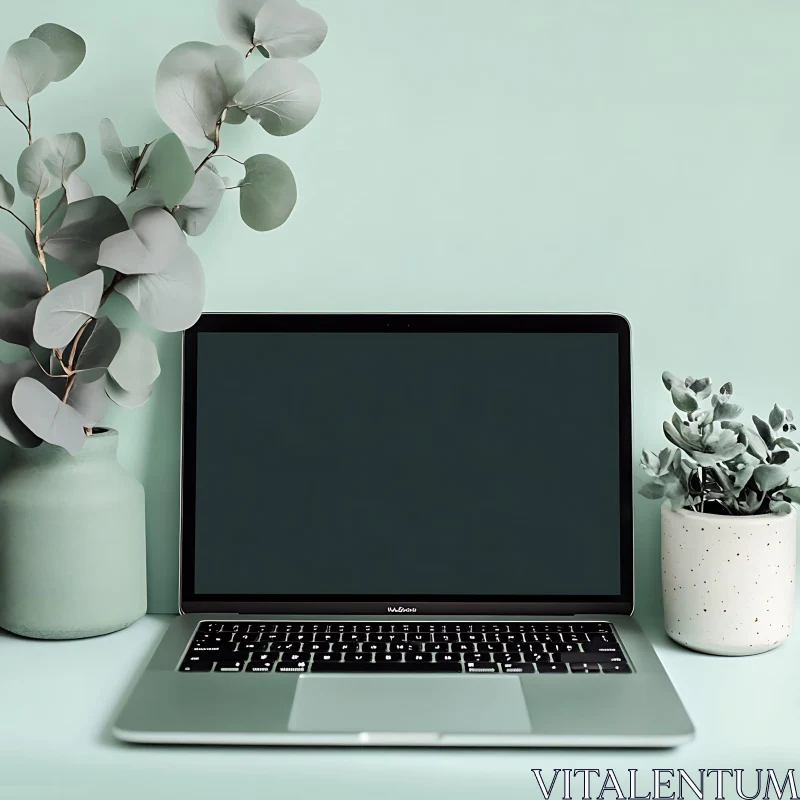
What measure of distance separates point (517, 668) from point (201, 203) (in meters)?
0.58

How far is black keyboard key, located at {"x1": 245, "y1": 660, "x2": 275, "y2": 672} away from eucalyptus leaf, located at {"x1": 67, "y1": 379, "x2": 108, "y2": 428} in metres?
0.29

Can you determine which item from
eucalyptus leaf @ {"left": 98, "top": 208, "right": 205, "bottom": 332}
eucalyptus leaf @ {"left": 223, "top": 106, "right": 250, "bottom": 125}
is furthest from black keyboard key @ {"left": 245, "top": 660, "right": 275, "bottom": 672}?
eucalyptus leaf @ {"left": 223, "top": 106, "right": 250, "bottom": 125}

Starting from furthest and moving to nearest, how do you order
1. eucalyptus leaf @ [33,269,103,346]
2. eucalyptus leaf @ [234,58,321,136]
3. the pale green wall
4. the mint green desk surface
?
the pale green wall
eucalyptus leaf @ [234,58,321,136]
eucalyptus leaf @ [33,269,103,346]
the mint green desk surface

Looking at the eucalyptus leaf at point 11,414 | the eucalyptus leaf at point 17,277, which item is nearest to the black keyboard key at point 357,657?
the eucalyptus leaf at point 11,414

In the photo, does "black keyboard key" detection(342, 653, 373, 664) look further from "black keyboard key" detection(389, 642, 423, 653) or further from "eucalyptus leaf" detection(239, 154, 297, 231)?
"eucalyptus leaf" detection(239, 154, 297, 231)

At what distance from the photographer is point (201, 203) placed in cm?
88

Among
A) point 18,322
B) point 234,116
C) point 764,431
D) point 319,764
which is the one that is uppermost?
point 234,116

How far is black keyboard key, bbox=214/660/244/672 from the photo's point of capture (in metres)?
0.74

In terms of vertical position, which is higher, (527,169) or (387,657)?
(527,169)

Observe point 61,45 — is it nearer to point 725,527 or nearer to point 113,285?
point 113,285

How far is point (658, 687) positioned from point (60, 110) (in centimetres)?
90

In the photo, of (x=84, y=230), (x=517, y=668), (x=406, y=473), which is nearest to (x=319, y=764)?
(x=517, y=668)

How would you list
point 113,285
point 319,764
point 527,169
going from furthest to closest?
point 527,169 → point 113,285 → point 319,764

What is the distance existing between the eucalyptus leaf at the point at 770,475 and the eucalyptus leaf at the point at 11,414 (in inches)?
28.1
